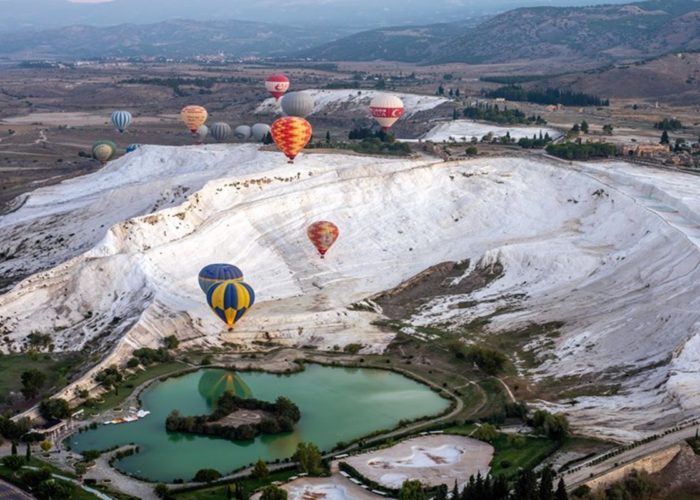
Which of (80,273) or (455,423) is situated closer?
(455,423)

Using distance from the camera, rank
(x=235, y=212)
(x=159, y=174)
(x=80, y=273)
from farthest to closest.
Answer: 1. (x=159, y=174)
2. (x=235, y=212)
3. (x=80, y=273)

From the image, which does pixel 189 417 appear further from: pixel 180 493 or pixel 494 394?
pixel 494 394

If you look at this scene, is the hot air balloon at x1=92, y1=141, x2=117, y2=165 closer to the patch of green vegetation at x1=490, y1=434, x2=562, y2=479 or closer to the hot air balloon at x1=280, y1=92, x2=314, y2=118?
the hot air balloon at x1=280, y1=92, x2=314, y2=118

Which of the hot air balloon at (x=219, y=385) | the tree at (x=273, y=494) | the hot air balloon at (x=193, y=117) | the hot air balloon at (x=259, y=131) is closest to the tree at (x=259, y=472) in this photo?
the tree at (x=273, y=494)

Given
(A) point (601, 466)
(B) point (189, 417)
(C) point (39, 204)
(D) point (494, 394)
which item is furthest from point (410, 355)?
(C) point (39, 204)

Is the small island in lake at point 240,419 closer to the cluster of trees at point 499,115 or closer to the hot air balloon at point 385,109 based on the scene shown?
the hot air balloon at point 385,109

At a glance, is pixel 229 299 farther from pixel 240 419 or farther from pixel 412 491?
pixel 412 491

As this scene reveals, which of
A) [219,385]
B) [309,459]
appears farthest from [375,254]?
[309,459]
